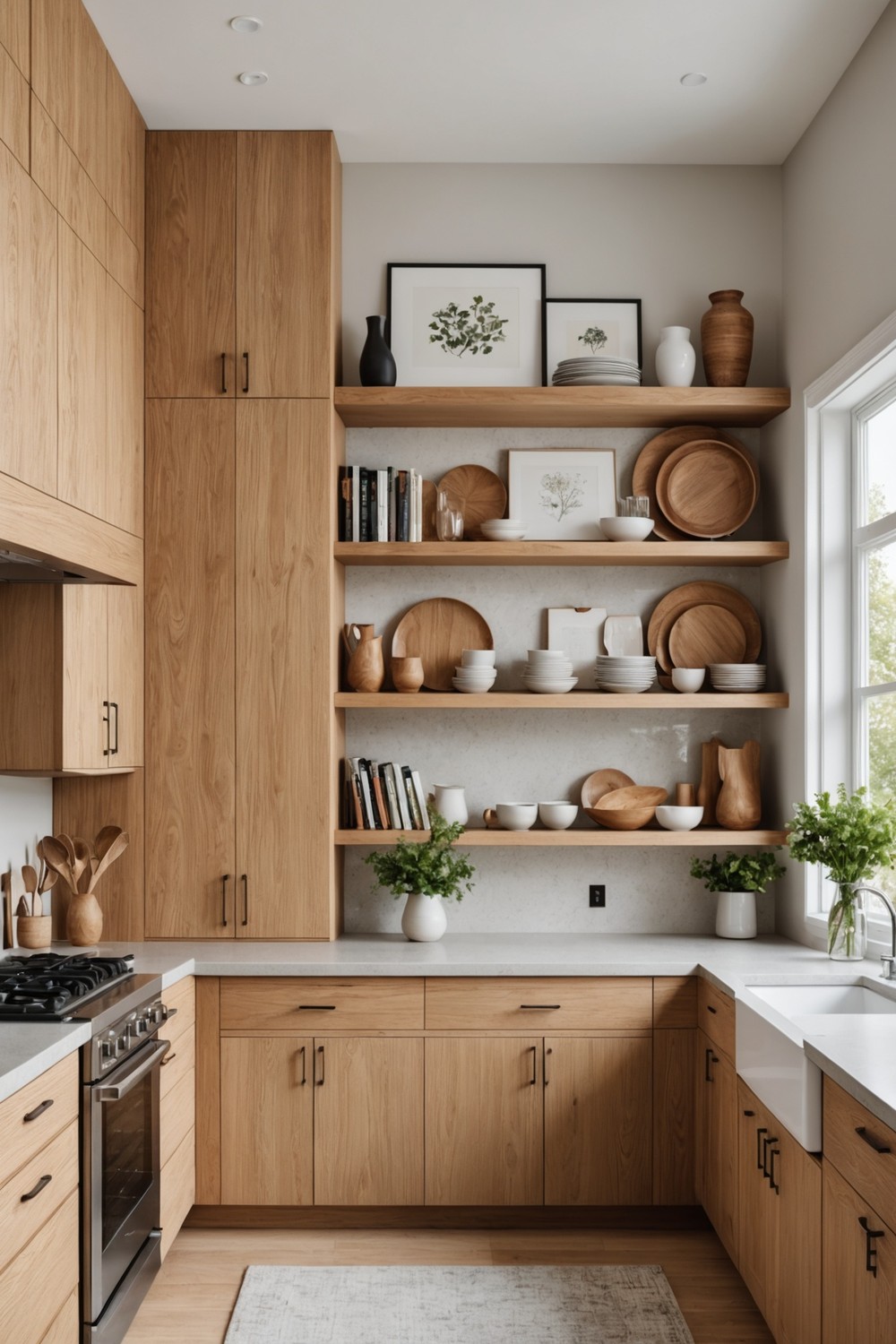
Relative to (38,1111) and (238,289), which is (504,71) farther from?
(38,1111)

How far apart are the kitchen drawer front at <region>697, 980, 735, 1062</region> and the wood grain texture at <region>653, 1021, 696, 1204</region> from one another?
10cm

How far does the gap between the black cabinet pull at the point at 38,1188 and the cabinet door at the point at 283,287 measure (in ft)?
7.69

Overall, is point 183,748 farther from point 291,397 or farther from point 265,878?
point 291,397

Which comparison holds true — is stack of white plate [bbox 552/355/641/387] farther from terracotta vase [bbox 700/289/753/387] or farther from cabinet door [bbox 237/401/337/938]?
cabinet door [bbox 237/401/337/938]

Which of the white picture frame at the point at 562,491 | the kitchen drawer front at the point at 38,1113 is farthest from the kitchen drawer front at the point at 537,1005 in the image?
the white picture frame at the point at 562,491

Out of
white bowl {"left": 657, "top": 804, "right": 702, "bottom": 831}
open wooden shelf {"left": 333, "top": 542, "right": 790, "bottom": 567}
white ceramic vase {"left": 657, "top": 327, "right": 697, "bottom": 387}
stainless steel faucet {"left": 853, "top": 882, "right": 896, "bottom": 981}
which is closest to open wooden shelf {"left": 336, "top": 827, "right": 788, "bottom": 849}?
white bowl {"left": 657, "top": 804, "right": 702, "bottom": 831}

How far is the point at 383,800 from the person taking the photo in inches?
151

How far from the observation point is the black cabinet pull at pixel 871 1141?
6.53 ft

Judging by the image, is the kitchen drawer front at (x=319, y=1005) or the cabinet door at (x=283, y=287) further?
the cabinet door at (x=283, y=287)

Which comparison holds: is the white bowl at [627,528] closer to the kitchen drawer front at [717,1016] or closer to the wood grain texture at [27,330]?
the kitchen drawer front at [717,1016]

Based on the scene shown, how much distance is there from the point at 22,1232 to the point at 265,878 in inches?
63.0

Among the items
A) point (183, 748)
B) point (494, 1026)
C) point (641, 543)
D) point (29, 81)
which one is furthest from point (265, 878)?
point (29, 81)

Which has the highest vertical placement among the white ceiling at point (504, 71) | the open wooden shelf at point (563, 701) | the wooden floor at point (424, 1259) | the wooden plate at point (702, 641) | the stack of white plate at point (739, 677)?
the white ceiling at point (504, 71)

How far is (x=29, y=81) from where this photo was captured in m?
2.67
